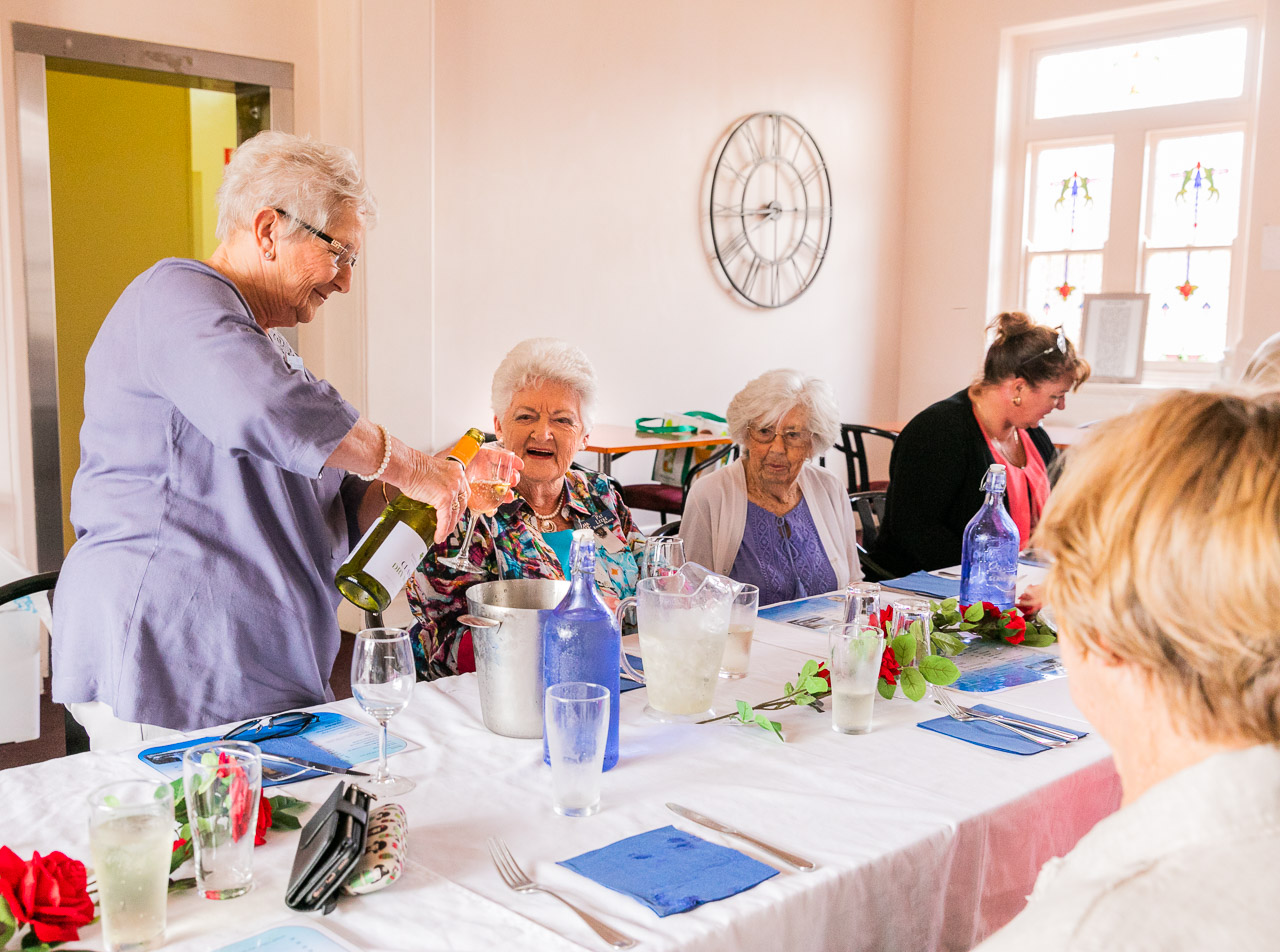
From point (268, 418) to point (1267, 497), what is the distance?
4.01ft

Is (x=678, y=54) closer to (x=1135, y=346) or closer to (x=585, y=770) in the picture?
(x=1135, y=346)

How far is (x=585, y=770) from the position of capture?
1232 mm

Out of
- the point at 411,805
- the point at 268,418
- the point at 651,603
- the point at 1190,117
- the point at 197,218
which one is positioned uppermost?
the point at 1190,117

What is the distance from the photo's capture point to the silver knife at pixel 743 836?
44.2 inches

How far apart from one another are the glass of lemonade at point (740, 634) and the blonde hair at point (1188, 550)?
1.04 metres

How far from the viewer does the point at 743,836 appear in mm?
→ 1189

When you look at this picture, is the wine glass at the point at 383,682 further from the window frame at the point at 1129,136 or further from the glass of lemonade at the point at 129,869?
the window frame at the point at 1129,136

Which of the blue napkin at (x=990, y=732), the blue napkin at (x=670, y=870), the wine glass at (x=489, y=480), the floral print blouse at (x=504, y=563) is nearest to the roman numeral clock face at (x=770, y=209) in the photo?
the floral print blouse at (x=504, y=563)

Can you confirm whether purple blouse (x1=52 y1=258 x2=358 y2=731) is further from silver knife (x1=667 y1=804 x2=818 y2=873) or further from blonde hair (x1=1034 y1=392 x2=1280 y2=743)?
blonde hair (x1=1034 y1=392 x2=1280 y2=743)

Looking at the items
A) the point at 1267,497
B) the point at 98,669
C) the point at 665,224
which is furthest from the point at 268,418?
the point at 665,224

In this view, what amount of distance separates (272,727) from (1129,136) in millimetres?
6359

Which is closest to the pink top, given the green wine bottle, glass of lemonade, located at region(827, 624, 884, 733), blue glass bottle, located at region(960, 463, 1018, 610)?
blue glass bottle, located at region(960, 463, 1018, 610)

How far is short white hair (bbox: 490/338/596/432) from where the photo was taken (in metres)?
2.40

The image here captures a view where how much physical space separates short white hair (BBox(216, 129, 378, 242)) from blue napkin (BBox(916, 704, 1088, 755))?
46.3 inches
